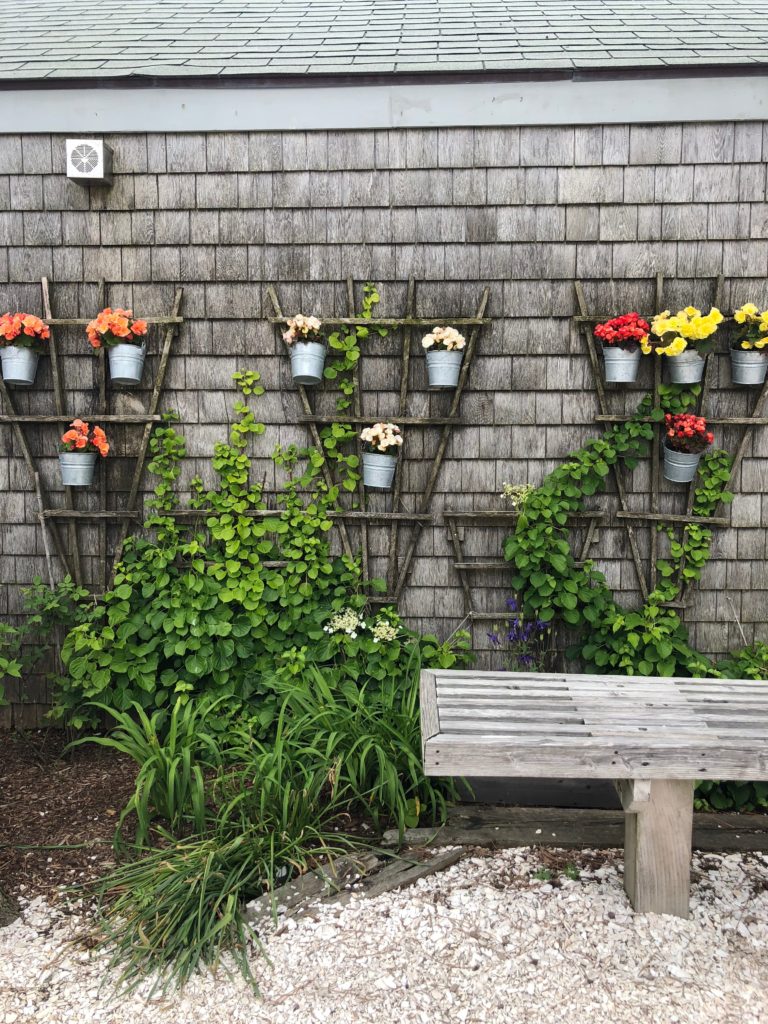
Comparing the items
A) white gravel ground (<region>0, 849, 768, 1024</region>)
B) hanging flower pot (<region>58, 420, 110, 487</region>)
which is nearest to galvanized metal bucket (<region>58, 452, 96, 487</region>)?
hanging flower pot (<region>58, 420, 110, 487</region>)

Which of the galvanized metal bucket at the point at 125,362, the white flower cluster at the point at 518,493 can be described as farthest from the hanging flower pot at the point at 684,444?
the galvanized metal bucket at the point at 125,362

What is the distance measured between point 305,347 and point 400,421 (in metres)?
0.49

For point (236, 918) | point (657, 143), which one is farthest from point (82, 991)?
point (657, 143)

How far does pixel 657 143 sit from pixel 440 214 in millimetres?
907

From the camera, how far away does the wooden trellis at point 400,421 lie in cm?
314

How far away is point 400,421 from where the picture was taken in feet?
10.4

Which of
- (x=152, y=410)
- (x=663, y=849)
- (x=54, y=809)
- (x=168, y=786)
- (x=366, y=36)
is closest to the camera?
(x=663, y=849)

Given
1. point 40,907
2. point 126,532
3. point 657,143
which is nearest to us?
point 40,907

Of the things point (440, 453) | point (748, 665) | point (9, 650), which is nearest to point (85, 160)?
point (440, 453)

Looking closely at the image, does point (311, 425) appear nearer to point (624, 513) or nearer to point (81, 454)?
point (81, 454)

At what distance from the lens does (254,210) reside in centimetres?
319

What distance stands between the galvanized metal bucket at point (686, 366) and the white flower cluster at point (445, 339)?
84 centimetres

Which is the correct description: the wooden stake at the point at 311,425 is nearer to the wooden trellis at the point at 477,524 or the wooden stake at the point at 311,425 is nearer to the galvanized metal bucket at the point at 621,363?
the wooden trellis at the point at 477,524

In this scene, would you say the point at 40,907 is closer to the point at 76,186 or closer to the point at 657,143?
the point at 76,186
